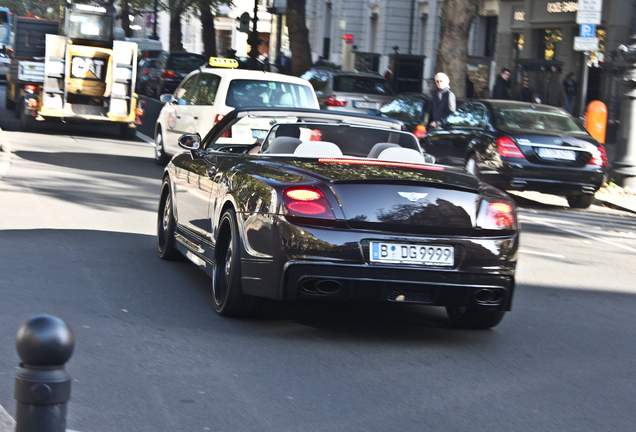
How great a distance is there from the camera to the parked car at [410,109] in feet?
63.1

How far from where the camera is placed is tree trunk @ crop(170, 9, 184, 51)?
51250 millimetres

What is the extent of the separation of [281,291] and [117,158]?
1179 cm

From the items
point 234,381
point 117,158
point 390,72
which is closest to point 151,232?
point 234,381

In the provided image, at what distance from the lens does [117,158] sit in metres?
16.9

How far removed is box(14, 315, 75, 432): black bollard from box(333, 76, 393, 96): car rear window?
22.1m

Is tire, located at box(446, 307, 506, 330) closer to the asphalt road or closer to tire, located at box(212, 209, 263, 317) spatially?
the asphalt road

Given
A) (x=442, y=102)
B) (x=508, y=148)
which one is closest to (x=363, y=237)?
(x=508, y=148)

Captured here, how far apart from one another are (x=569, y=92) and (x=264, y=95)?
15.3m

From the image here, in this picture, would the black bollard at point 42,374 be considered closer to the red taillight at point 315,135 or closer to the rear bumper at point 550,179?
the red taillight at point 315,135

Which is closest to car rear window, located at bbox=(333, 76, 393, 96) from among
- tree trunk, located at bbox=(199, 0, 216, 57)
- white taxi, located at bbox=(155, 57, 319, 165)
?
white taxi, located at bbox=(155, 57, 319, 165)

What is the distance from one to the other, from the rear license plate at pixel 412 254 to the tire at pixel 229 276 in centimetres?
87

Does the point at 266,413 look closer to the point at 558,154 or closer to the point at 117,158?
the point at 558,154

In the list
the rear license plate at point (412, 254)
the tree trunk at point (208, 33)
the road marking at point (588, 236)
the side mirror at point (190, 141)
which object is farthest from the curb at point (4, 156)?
the tree trunk at point (208, 33)

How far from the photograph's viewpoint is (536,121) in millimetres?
14328
